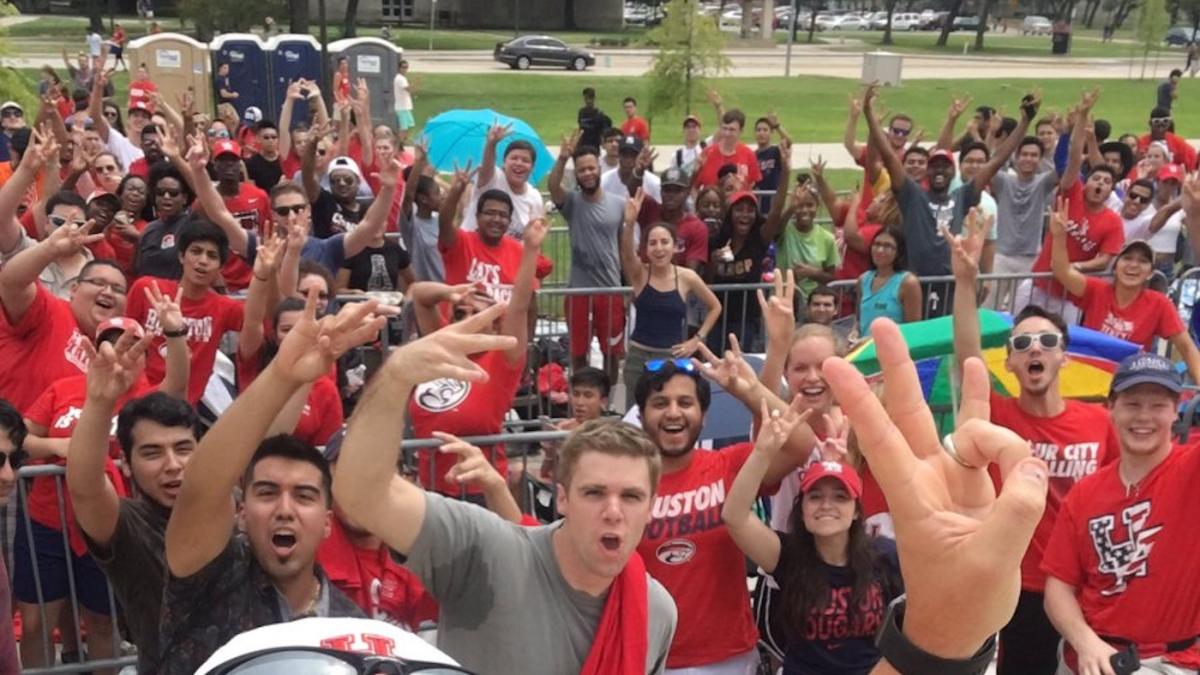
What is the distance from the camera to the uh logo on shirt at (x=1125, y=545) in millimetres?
4035

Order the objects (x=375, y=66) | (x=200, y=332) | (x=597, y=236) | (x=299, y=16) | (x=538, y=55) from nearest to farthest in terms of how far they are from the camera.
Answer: (x=200, y=332) → (x=597, y=236) → (x=375, y=66) → (x=299, y=16) → (x=538, y=55)

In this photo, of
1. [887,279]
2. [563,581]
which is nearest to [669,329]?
[887,279]

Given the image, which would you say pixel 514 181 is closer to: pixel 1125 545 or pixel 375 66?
pixel 1125 545

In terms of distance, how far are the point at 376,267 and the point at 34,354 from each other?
2864 mm

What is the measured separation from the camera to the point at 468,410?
5473 millimetres

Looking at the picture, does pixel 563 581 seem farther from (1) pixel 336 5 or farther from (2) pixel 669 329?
(1) pixel 336 5

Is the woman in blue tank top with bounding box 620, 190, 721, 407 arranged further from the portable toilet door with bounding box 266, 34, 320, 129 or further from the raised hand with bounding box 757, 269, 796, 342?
the portable toilet door with bounding box 266, 34, 320, 129

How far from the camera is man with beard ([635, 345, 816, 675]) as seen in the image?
4.32 meters

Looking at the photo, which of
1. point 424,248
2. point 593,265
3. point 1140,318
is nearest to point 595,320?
point 593,265

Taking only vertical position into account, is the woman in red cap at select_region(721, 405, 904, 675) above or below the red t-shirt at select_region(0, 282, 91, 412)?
below

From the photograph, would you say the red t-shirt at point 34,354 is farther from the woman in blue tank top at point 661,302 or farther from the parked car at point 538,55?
the parked car at point 538,55

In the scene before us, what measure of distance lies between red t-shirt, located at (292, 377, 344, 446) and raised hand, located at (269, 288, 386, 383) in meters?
2.08

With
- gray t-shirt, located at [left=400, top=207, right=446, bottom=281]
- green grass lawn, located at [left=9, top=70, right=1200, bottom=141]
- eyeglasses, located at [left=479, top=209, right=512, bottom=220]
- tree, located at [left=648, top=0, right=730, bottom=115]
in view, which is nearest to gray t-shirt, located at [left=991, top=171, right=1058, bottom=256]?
eyeglasses, located at [left=479, top=209, right=512, bottom=220]

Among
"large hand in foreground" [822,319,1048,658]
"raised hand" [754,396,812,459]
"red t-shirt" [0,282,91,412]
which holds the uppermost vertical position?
"large hand in foreground" [822,319,1048,658]
